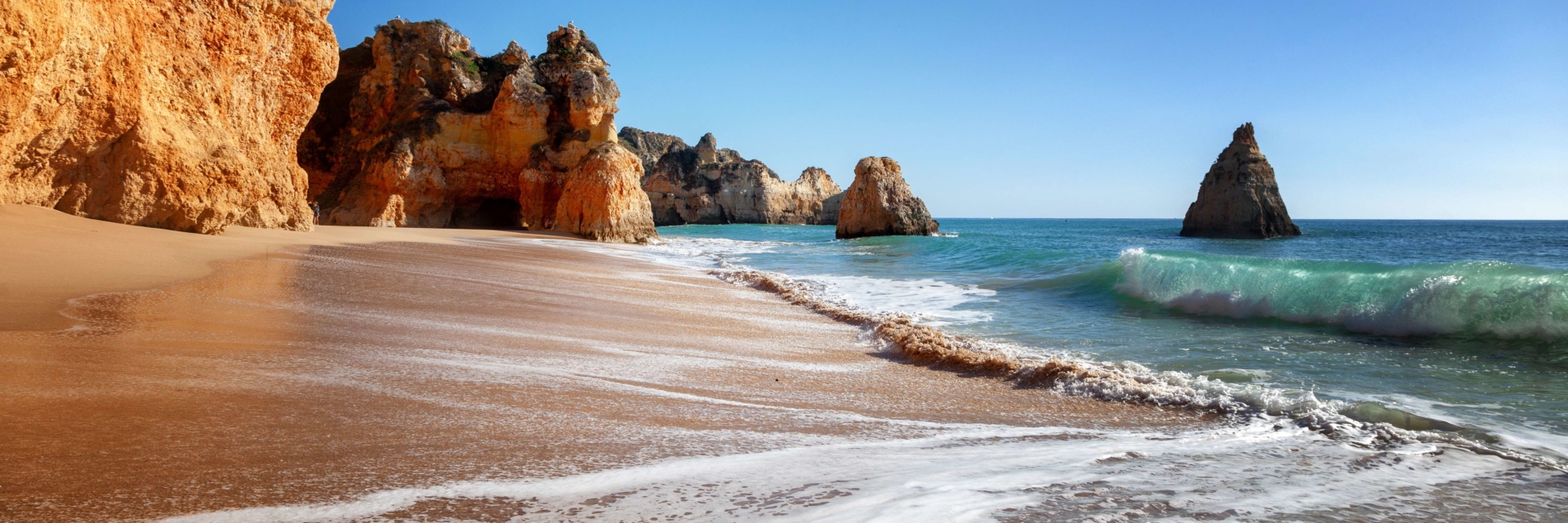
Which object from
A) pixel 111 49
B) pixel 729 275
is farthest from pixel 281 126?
pixel 729 275

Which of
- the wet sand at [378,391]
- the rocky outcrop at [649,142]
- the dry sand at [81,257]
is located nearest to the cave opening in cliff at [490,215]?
the dry sand at [81,257]

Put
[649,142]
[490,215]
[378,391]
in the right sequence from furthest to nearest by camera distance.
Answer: [649,142] < [490,215] < [378,391]

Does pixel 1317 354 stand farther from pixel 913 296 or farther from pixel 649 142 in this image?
pixel 649 142

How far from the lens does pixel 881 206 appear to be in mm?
36938

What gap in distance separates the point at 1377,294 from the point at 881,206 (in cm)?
3016

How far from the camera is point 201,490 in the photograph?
6.66ft

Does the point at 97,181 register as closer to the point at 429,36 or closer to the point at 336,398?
the point at 336,398

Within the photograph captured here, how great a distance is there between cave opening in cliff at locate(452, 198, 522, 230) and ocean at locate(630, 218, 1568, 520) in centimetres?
2125

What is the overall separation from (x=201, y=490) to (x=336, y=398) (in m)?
1.00

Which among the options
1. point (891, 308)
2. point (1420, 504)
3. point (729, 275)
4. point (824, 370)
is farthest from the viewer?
point (729, 275)

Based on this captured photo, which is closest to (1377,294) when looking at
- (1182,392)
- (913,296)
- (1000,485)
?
(1182,392)

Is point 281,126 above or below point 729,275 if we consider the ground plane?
above

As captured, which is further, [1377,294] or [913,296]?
[913,296]

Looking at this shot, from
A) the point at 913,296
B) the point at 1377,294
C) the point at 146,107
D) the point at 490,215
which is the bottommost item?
the point at 913,296
